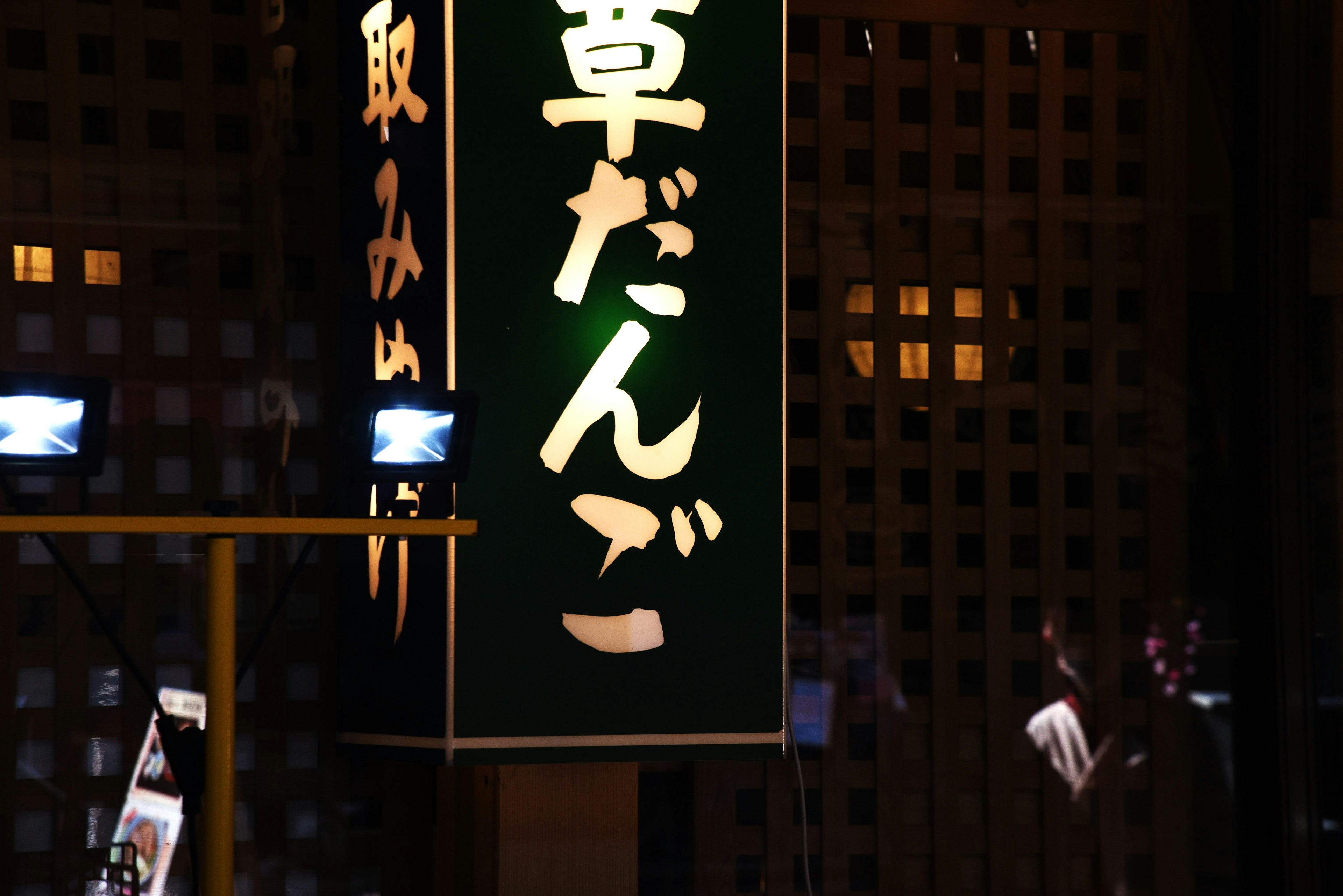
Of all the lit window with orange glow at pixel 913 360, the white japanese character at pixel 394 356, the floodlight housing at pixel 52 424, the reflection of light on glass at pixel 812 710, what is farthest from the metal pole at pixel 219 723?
the lit window with orange glow at pixel 913 360

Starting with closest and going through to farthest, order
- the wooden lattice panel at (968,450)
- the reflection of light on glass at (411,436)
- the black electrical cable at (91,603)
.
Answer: the black electrical cable at (91,603)
the reflection of light on glass at (411,436)
the wooden lattice panel at (968,450)

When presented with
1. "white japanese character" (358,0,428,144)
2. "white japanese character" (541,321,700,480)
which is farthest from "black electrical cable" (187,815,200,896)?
"white japanese character" (358,0,428,144)

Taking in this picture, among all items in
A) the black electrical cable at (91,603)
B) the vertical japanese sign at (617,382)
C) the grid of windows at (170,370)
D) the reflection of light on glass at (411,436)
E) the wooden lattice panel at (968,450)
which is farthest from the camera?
the wooden lattice panel at (968,450)

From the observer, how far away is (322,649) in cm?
233

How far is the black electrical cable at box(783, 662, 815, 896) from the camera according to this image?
2385 millimetres

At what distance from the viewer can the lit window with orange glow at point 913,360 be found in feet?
8.34

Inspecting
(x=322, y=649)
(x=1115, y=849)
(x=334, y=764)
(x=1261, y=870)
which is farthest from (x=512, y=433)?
(x=1261, y=870)

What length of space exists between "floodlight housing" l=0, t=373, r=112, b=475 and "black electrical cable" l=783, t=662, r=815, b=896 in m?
1.46

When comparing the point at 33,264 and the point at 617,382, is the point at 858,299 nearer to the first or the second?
the point at 617,382

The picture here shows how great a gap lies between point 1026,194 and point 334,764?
2107 mm

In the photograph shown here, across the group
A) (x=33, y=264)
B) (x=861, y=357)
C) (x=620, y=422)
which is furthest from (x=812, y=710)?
(x=33, y=264)

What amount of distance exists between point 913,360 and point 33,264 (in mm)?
1987

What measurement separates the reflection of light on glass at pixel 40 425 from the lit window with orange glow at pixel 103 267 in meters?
0.85

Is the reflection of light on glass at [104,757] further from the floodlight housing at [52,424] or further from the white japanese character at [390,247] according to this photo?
the white japanese character at [390,247]
